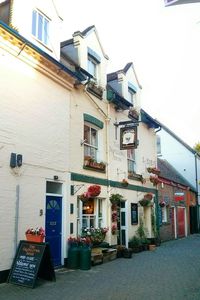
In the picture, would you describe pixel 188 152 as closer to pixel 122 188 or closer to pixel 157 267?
pixel 122 188

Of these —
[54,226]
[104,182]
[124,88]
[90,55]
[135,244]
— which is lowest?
[135,244]

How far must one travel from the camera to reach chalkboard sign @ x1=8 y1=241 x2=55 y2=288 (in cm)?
850

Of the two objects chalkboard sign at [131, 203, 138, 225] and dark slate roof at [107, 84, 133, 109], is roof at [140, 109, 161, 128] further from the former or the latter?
chalkboard sign at [131, 203, 138, 225]

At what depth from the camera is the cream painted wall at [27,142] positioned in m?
9.21

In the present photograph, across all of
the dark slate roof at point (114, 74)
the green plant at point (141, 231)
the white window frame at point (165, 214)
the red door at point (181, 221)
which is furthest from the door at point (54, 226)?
the red door at point (181, 221)

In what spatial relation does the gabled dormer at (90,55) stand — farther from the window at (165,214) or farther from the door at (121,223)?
the window at (165,214)

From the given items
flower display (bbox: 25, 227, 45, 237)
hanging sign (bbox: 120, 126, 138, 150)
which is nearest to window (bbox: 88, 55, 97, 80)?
hanging sign (bbox: 120, 126, 138, 150)

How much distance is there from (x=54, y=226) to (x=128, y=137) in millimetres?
5494

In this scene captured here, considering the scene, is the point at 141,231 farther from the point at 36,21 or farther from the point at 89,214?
the point at 36,21

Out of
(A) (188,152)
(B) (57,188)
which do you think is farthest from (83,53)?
(A) (188,152)

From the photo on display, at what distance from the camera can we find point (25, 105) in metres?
10.2

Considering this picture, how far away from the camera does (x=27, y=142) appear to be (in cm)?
1012

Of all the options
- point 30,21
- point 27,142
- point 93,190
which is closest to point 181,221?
point 93,190

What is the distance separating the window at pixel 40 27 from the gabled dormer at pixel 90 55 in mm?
1260
